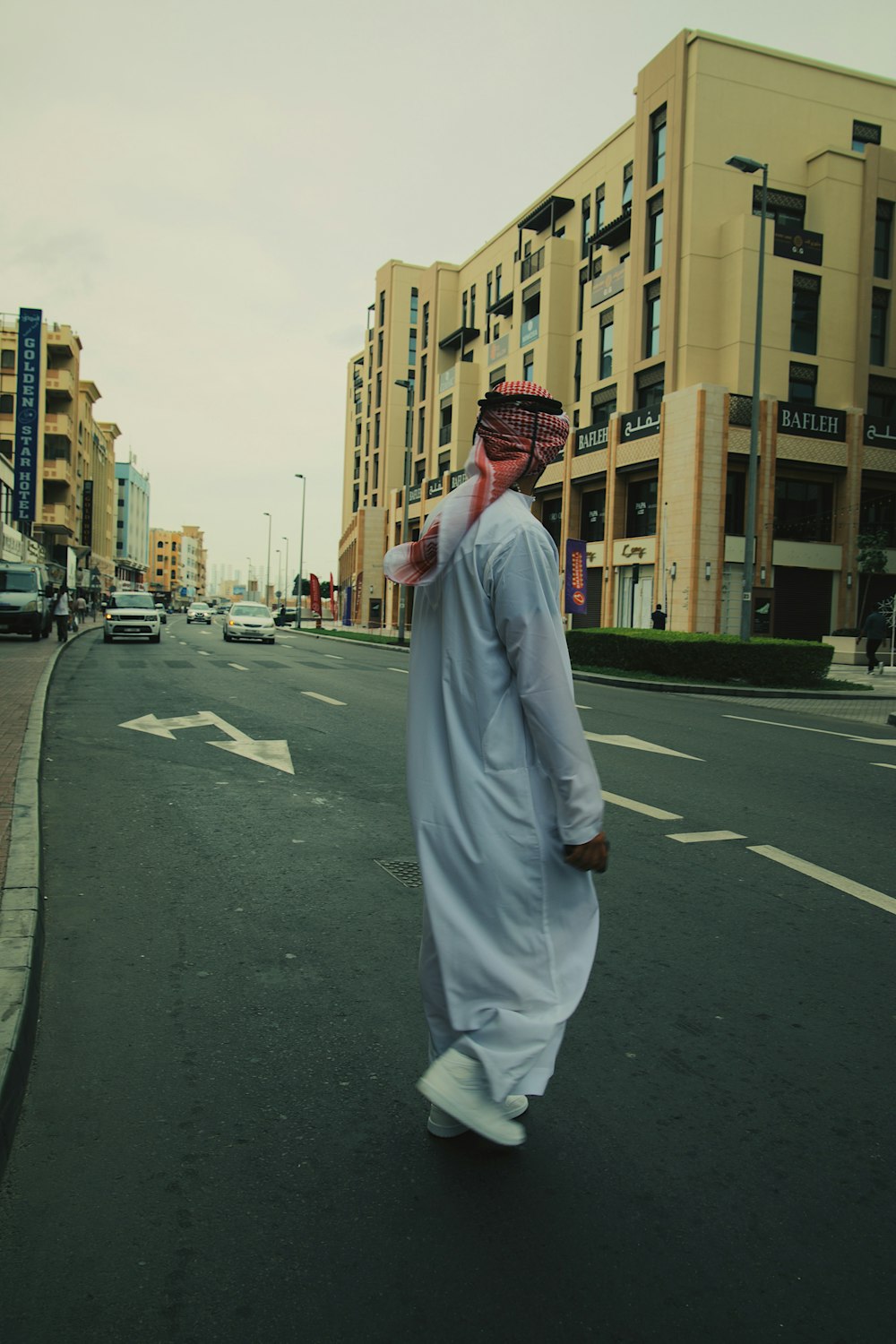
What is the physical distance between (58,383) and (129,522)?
6692cm

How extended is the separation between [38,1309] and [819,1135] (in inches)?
76.8

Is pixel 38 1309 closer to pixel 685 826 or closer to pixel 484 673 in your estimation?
pixel 484 673

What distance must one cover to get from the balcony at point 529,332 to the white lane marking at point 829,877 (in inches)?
1764

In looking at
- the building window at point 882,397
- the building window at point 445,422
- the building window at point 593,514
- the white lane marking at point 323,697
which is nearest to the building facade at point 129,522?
the building window at point 445,422

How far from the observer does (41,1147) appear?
264 cm

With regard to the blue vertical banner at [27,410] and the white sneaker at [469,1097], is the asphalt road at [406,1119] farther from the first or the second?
the blue vertical banner at [27,410]

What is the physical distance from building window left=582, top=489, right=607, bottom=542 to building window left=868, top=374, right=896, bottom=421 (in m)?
10.6

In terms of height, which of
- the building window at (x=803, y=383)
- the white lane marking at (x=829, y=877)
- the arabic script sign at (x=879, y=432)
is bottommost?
the white lane marking at (x=829, y=877)

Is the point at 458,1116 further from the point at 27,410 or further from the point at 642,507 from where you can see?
the point at 27,410

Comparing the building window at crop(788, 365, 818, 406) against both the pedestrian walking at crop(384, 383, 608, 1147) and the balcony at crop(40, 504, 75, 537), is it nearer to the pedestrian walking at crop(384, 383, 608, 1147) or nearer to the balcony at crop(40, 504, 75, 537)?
the pedestrian walking at crop(384, 383, 608, 1147)

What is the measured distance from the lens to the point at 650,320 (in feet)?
128

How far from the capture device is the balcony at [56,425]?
212 ft

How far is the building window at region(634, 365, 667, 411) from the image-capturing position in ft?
124

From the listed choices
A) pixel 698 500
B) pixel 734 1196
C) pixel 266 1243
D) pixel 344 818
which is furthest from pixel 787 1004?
pixel 698 500
